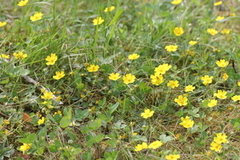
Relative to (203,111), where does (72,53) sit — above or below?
above

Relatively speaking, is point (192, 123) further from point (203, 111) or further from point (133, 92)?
point (133, 92)

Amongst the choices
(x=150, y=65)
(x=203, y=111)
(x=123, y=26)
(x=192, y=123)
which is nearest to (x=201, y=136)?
A: (x=192, y=123)

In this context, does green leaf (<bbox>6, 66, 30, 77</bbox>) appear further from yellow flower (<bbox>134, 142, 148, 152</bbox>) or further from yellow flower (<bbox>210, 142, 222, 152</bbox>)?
yellow flower (<bbox>210, 142, 222, 152</bbox>)

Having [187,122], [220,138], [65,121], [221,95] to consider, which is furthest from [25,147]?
[221,95]

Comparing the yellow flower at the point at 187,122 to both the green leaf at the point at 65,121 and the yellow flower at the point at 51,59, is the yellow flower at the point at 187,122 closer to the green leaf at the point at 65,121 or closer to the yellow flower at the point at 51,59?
the green leaf at the point at 65,121

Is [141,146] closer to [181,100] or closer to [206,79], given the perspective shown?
[181,100]

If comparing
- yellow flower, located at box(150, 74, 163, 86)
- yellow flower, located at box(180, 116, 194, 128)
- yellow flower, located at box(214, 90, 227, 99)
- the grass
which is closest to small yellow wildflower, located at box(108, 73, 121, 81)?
the grass

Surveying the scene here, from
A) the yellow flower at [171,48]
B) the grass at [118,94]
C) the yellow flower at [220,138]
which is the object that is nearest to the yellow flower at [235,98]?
the grass at [118,94]

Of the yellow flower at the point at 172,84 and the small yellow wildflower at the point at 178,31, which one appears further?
the small yellow wildflower at the point at 178,31
